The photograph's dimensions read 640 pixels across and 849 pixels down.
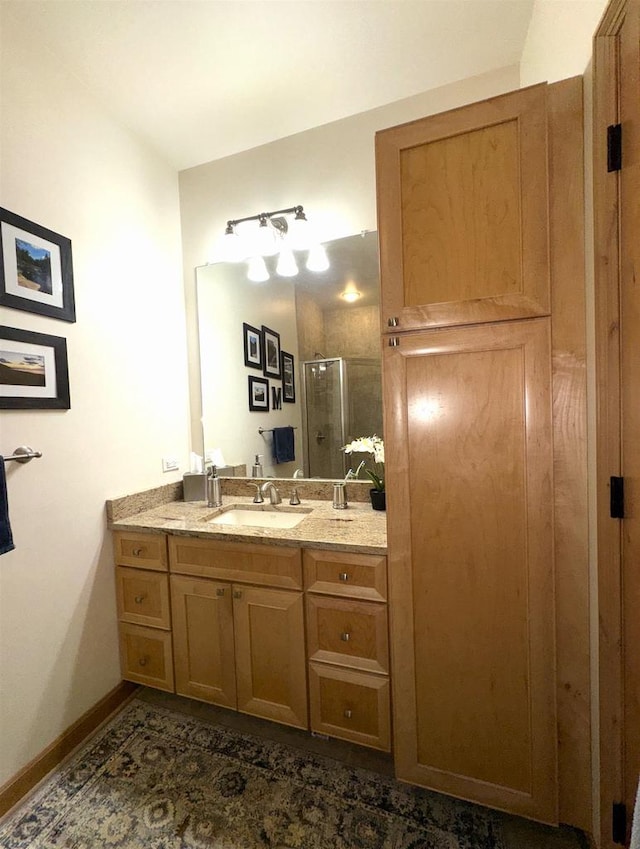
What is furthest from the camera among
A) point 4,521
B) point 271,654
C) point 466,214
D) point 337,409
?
point 337,409

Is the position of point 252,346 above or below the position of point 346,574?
above

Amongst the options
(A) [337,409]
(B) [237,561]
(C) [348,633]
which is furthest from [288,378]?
(C) [348,633]

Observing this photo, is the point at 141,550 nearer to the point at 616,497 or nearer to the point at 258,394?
the point at 258,394

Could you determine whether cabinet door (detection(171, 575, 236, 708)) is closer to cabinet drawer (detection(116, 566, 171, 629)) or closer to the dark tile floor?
cabinet drawer (detection(116, 566, 171, 629))

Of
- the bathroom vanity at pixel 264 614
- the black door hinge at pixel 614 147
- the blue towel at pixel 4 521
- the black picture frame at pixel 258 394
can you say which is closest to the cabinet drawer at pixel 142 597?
the bathroom vanity at pixel 264 614

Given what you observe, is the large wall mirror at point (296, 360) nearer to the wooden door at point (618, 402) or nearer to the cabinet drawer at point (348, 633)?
the cabinet drawer at point (348, 633)

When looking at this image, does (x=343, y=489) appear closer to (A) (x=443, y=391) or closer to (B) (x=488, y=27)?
(A) (x=443, y=391)

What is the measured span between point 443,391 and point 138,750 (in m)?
1.86

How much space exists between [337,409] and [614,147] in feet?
4.42

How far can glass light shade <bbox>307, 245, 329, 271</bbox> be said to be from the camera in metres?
1.92

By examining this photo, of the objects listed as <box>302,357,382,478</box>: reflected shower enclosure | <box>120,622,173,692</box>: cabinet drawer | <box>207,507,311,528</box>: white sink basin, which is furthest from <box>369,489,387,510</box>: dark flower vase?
<box>120,622,173,692</box>: cabinet drawer

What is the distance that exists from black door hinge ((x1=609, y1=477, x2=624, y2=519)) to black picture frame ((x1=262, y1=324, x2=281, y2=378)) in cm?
154

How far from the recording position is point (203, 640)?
1578 mm

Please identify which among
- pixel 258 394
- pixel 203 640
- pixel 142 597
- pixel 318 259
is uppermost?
pixel 318 259
